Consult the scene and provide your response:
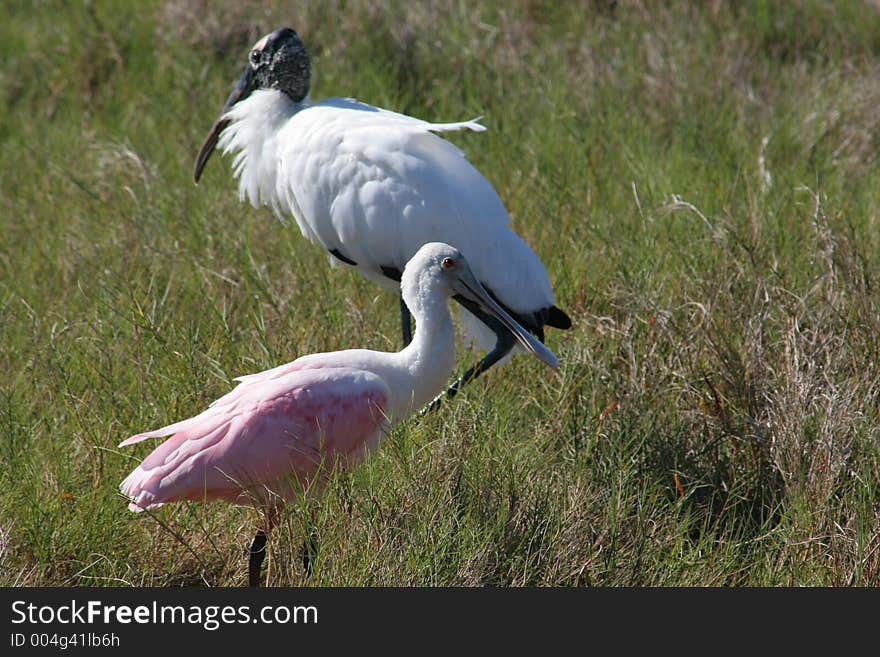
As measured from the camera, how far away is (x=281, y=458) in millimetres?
4129

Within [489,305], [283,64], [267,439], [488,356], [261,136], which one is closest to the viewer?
[267,439]

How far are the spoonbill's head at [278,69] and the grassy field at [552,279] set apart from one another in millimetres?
583

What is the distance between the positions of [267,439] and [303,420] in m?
0.13

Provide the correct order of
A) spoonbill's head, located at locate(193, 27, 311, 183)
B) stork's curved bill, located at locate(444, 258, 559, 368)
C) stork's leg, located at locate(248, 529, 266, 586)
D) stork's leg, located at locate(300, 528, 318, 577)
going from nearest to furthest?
stork's leg, located at locate(300, 528, 318, 577)
stork's leg, located at locate(248, 529, 266, 586)
stork's curved bill, located at locate(444, 258, 559, 368)
spoonbill's head, located at locate(193, 27, 311, 183)

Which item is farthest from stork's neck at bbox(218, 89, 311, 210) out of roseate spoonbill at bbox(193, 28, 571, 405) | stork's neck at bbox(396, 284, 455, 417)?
stork's neck at bbox(396, 284, 455, 417)

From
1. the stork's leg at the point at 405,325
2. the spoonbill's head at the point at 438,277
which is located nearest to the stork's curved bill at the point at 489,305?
the spoonbill's head at the point at 438,277

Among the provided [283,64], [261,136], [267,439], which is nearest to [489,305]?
[267,439]

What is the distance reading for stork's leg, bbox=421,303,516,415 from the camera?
4.78m

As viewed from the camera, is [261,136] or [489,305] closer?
[489,305]

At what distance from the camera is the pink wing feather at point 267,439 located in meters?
4.00

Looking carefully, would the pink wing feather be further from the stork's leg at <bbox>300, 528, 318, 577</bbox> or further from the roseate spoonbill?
the roseate spoonbill

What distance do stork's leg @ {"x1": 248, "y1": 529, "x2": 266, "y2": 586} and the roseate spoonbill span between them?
1.05 m

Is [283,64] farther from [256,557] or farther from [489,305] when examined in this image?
[256,557]

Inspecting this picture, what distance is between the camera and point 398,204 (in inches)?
213
